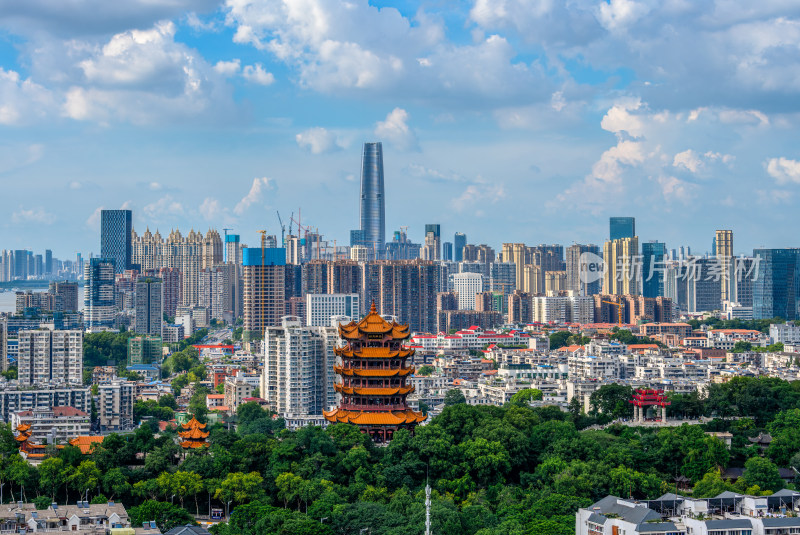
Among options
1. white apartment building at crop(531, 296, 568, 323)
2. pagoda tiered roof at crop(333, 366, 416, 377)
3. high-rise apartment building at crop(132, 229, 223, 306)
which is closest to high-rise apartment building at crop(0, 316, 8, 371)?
pagoda tiered roof at crop(333, 366, 416, 377)

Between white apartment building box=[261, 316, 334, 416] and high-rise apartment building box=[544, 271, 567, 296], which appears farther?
high-rise apartment building box=[544, 271, 567, 296]

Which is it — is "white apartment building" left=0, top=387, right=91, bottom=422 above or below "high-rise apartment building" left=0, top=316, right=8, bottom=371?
below

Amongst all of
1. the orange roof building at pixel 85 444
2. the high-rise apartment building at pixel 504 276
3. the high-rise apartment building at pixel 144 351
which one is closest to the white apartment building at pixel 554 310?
the high-rise apartment building at pixel 504 276

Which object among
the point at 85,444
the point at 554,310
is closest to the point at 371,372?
the point at 85,444

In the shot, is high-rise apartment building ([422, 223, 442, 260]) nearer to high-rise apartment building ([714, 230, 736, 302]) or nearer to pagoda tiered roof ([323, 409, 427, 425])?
high-rise apartment building ([714, 230, 736, 302])

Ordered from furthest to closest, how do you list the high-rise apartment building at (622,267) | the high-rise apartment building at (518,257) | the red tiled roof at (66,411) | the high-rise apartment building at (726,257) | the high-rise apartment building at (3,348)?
the high-rise apartment building at (518,257), the high-rise apartment building at (622,267), the high-rise apartment building at (726,257), the high-rise apartment building at (3,348), the red tiled roof at (66,411)

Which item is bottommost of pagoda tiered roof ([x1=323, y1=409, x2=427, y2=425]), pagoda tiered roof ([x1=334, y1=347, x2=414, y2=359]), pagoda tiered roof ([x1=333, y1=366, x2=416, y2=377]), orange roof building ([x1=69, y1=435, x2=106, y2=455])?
orange roof building ([x1=69, y1=435, x2=106, y2=455])

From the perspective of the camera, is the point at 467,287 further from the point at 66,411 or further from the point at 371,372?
the point at 371,372

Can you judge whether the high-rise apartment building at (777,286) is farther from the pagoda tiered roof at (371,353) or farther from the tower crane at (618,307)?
the pagoda tiered roof at (371,353)
